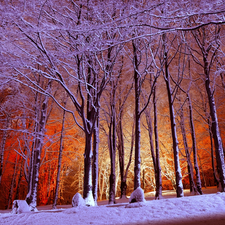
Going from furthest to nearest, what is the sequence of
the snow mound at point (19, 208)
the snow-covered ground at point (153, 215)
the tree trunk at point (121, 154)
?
the tree trunk at point (121, 154) → the snow mound at point (19, 208) → the snow-covered ground at point (153, 215)

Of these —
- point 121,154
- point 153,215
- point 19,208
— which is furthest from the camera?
point 121,154

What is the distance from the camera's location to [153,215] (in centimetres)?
428

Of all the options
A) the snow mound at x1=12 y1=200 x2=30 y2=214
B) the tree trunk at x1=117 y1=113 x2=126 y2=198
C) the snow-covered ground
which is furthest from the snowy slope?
the tree trunk at x1=117 y1=113 x2=126 y2=198

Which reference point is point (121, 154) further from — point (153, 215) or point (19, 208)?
point (153, 215)

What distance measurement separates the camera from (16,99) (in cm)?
1116

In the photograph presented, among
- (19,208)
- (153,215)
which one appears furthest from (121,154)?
(153,215)

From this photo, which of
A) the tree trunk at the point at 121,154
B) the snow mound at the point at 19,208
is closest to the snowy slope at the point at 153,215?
the snow mound at the point at 19,208

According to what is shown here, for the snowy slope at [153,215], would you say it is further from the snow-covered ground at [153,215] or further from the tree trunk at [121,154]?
the tree trunk at [121,154]

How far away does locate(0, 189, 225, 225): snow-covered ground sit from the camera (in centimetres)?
392

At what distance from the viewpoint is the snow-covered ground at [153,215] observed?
392cm

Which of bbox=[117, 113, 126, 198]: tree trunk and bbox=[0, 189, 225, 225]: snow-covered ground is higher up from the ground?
bbox=[117, 113, 126, 198]: tree trunk

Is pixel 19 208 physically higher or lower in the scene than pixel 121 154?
lower

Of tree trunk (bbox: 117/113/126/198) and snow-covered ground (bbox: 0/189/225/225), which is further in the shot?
tree trunk (bbox: 117/113/126/198)

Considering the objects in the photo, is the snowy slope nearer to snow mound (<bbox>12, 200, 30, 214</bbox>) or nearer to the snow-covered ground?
the snow-covered ground
